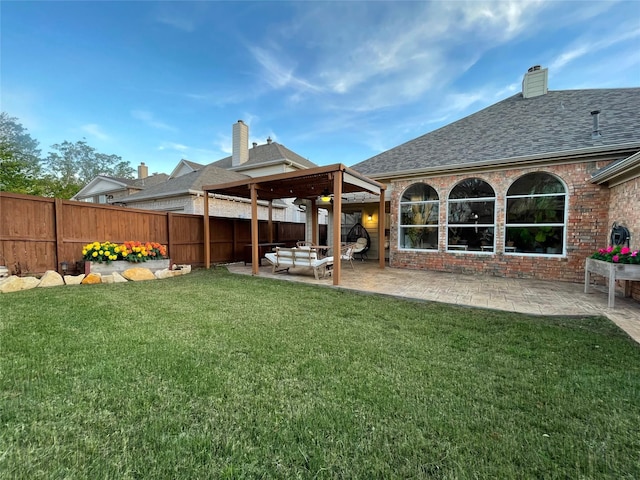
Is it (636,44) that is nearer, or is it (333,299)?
(333,299)

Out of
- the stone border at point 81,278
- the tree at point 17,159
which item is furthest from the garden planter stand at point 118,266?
the tree at point 17,159

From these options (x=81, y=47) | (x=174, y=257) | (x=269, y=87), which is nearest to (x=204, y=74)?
(x=269, y=87)

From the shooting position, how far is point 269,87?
42.3 feet

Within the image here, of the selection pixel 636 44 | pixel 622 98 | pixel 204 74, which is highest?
pixel 204 74

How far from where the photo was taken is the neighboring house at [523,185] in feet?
21.9

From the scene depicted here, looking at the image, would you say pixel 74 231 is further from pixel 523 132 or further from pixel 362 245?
pixel 523 132

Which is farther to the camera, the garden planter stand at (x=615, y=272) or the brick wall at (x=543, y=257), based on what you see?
the brick wall at (x=543, y=257)

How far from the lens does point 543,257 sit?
7.38 m

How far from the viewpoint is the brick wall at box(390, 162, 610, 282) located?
6750 millimetres

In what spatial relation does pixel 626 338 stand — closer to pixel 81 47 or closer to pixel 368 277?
pixel 368 277

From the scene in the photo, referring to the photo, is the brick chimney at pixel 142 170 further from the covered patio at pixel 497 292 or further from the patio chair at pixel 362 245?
the covered patio at pixel 497 292

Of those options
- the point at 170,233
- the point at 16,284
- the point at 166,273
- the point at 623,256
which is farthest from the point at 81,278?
the point at 623,256

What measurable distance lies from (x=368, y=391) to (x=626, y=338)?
11.8 feet

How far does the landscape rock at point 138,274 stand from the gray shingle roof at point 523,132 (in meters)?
7.75
